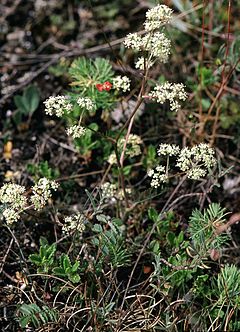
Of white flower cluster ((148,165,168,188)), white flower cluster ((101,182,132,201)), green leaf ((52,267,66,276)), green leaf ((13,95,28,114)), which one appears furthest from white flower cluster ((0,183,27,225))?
green leaf ((13,95,28,114))

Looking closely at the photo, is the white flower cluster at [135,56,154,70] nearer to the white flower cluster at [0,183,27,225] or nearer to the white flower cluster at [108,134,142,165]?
the white flower cluster at [108,134,142,165]

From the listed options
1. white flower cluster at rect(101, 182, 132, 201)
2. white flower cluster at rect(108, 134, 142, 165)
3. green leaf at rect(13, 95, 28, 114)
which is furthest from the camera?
green leaf at rect(13, 95, 28, 114)

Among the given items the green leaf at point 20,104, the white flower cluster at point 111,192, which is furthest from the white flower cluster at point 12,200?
the green leaf at point 20,104

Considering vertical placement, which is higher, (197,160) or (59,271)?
(197,160)

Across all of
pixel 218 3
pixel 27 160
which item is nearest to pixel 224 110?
pixel 218 3

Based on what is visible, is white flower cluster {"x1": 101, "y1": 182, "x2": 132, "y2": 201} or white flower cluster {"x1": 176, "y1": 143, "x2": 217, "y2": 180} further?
white flower cluster {"x1": 101, "y1": 182, "x2": 132, "y2": 201}

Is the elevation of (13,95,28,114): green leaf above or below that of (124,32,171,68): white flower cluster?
below

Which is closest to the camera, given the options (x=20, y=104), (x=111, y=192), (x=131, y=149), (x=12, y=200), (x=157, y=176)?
(x=12, y=200)

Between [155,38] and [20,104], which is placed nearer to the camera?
[155,38]

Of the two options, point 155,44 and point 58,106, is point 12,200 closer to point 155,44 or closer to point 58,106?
point 58,106

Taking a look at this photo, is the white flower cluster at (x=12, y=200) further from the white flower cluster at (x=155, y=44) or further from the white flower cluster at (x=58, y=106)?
the white flower cluster at (x=155, y=44)

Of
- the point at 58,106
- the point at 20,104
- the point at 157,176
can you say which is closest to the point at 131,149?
the point at 157,176
